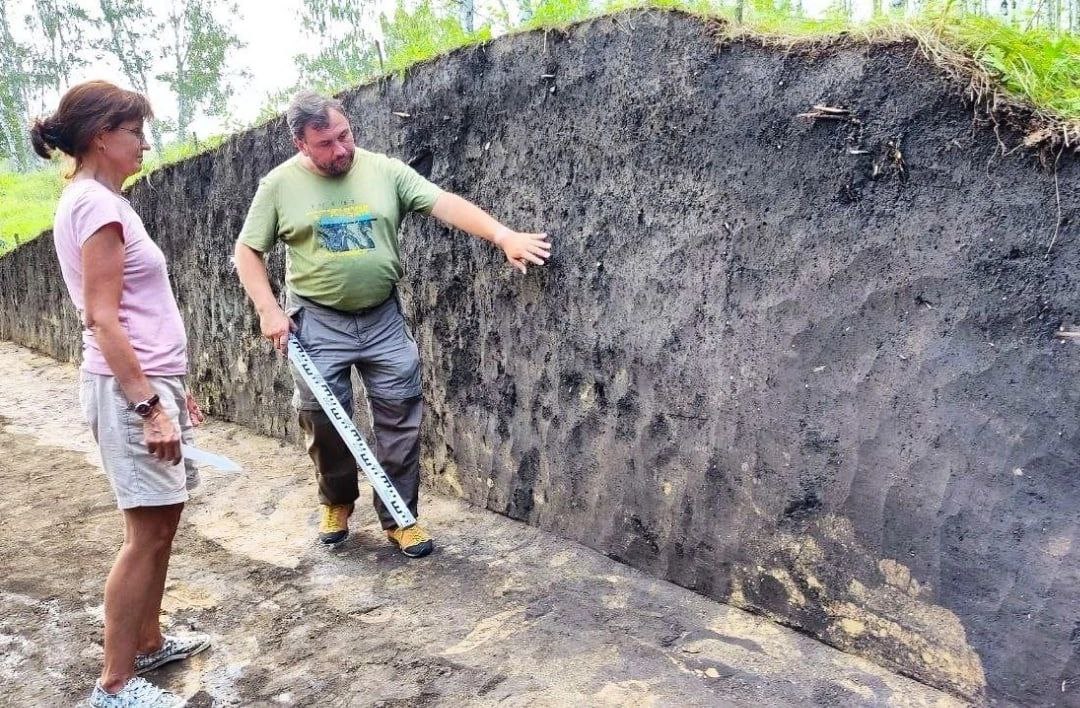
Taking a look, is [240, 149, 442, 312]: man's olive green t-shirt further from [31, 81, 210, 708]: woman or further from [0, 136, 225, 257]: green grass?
[0, 136, 225, 257]: green grass

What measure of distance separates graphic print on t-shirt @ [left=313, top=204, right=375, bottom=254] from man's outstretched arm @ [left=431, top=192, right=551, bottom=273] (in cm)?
26

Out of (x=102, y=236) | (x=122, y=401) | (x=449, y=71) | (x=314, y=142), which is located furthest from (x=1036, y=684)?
(x=449, y=71)

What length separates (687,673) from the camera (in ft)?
7.34

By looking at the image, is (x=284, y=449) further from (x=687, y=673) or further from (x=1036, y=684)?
(x=1036, y=684)

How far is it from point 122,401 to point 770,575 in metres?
1.91

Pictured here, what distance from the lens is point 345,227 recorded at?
119 inches

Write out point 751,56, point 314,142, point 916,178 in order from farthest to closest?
point 314,142 < point 751,56 < point 916,178

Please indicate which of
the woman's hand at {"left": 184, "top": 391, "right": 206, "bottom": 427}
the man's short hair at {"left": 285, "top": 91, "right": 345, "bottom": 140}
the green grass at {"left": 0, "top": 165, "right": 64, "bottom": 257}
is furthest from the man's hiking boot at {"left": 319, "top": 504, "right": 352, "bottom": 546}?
the green grass at {"left": 0, "top": 165, "right": 64, "bottom": 257}

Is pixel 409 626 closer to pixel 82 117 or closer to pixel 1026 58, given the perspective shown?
pixel 82 117

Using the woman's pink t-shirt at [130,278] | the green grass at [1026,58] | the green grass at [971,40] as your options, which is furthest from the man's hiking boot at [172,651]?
the green grass at [1026,58]

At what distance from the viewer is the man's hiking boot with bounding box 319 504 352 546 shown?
3.35 metres

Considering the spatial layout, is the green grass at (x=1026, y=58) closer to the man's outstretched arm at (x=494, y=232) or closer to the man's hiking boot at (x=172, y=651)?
the man's outstretched arm at (x=494, y=232)

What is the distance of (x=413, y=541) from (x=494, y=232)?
49.1 inches

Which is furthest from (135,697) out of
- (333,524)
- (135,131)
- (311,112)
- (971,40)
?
(971,40)
